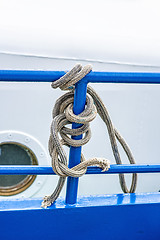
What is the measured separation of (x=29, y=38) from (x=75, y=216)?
47.1 inches

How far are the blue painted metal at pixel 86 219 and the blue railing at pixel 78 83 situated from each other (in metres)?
0.07

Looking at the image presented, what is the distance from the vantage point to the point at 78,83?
0.77 meters

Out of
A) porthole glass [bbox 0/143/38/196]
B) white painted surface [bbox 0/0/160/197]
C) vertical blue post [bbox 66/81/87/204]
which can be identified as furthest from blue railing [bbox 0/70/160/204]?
porthole glass [bbox 0/143/38/196]

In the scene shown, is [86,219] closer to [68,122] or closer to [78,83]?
[68,122]

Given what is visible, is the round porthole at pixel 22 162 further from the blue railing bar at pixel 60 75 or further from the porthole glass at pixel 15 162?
the blue railing bar at pixel 60 75

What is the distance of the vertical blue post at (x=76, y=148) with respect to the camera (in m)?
0.78

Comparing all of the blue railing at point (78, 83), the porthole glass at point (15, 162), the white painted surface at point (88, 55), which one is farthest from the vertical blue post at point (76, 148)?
the porthole glass at point (15, 162)

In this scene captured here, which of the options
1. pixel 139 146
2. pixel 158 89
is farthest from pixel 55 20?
pixel 139 146

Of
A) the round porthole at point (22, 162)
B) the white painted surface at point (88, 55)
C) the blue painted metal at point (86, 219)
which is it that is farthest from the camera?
the round porthole at point (22, 162)

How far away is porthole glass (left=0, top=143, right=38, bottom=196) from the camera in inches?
76.2

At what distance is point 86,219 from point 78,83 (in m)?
0.51

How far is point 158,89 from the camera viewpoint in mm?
1952

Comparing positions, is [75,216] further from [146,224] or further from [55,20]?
[55,20]

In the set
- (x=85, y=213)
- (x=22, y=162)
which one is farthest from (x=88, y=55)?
(x=85, y=213)
